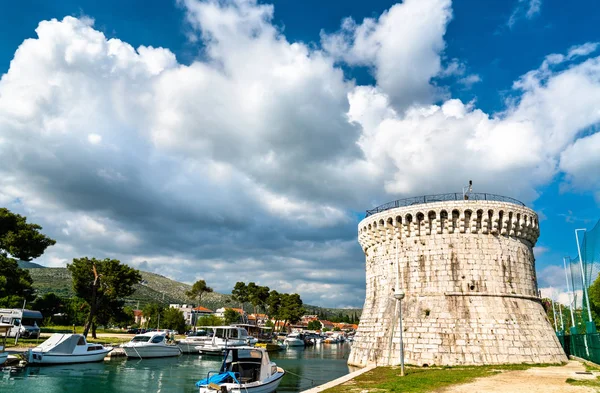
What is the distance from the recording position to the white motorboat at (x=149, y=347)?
34812 millimetres

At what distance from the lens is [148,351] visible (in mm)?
35469

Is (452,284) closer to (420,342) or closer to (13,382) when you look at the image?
(420,342)

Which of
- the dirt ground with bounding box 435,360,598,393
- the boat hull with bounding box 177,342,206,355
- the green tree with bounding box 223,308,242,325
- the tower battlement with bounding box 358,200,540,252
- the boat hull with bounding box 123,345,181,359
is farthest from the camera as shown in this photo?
the green tree with bounding box 223,308,242,325

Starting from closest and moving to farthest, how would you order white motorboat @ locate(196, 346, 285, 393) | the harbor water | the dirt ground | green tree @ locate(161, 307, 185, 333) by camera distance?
the dirt ground, white motorboat @ locate(196, 346, 285, 393), the harbor water, green tree @ locate(161, 307, 185, 333)

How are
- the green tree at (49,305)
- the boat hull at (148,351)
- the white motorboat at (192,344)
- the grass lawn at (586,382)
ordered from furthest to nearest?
the green tree at (49,305) < the white motorboat at (192,344) < the boat hull at (148,351) < the grass lawn at (586,382)

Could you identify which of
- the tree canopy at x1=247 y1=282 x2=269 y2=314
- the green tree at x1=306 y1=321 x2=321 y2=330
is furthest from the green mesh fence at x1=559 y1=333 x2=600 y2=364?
the green tree at x1=306 y1=321 x2=321 y2=330

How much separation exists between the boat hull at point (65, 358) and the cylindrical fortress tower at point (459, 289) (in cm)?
1885

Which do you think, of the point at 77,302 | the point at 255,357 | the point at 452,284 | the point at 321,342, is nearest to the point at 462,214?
the point at 452,284

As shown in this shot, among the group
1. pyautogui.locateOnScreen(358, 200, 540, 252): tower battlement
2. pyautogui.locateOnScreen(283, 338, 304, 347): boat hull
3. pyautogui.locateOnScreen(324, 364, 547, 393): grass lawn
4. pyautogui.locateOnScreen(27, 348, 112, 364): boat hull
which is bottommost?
pyautogui.locateOnScreen(283, 338, 304, 347): boat hull

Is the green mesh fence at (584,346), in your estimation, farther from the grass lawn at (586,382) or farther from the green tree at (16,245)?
the green tree at (16,245)

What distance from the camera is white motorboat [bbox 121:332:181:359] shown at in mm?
34812

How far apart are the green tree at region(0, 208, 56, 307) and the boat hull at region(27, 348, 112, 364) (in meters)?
12.2

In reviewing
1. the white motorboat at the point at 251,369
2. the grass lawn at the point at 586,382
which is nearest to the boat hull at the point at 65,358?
the white motorboat at the point at 251,369

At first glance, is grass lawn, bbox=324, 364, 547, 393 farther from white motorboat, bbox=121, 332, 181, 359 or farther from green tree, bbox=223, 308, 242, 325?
green tree, bbox=223, 308, 242, 325
